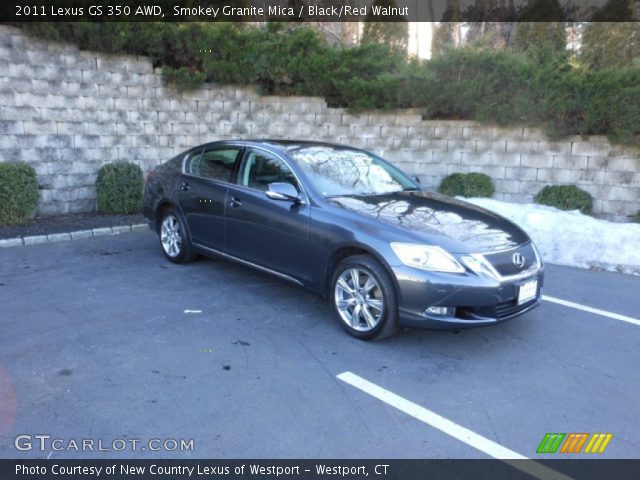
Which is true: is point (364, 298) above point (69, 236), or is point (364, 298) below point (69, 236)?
above

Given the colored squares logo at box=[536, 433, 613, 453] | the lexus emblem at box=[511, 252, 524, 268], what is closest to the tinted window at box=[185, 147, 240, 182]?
the lexus emblem at box=[511, 252, 524, 268]

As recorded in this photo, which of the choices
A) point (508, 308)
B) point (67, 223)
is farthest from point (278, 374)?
point (67, 223)

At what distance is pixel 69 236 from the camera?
7.77 m

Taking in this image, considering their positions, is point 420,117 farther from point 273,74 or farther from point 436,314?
A: point 436,314

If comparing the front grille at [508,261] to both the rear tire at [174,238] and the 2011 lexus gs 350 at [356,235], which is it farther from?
the rear tire at [174,238]

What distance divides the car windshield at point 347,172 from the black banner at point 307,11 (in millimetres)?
5832

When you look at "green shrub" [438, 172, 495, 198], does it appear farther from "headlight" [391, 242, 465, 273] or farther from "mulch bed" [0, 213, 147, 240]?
"headlight" [391, 242, 465, 273]

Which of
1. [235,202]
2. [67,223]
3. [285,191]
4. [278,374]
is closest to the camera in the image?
[278,374]

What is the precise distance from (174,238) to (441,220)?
3.44 meters

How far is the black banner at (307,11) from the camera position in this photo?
28.0 ft

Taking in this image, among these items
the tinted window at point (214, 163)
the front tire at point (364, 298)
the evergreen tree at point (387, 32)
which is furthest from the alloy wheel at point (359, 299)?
the evergreen tree at point (387, 32)

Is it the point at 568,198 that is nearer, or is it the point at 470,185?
the point at 568,198
